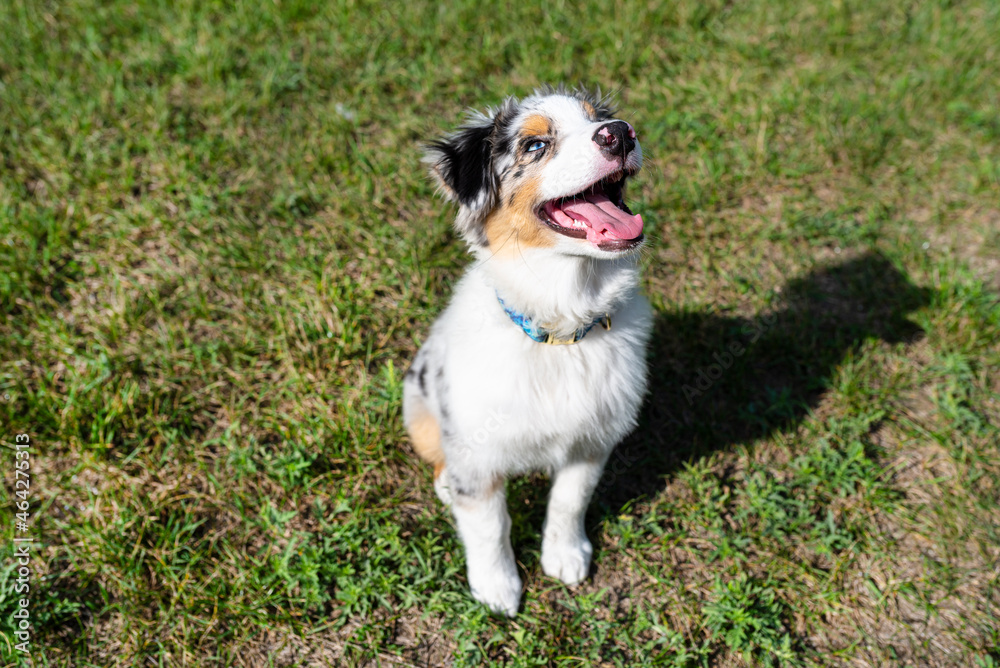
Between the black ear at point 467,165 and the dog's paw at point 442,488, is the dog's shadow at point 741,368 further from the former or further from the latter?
the black ear at point 467,165

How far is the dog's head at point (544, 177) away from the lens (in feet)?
7.52

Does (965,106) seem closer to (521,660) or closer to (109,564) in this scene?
(521,660)

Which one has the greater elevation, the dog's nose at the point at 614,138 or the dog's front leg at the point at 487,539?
the dog's nose at the point at 614,138

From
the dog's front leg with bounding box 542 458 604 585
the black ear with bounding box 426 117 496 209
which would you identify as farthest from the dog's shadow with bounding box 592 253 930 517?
the black ear with bounding box 426 117 496 209

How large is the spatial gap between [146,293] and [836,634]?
12.0 feet

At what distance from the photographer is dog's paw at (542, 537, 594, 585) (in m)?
3.08

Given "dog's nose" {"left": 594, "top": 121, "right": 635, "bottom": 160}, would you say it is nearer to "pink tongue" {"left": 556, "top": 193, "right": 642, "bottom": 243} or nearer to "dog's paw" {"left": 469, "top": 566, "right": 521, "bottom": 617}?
"pink tongue" {"left": 556, "top": 193, "right": 642, "bottom": 243}

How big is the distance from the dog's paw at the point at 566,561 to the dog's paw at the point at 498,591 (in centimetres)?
19

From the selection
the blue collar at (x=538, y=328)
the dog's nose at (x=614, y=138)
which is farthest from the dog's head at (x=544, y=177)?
the blue collar at (x=538, y=328)

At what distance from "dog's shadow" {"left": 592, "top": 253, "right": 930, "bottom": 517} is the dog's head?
146cm

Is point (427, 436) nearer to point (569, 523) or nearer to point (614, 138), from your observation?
point (569, 523)

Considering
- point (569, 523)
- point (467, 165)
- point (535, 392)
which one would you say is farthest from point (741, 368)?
point (467, 165)

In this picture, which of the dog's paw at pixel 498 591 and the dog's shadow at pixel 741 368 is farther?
the dog's shadow at pixel 741 368

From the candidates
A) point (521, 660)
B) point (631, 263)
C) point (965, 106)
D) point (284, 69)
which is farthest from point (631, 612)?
point (965, 106)
